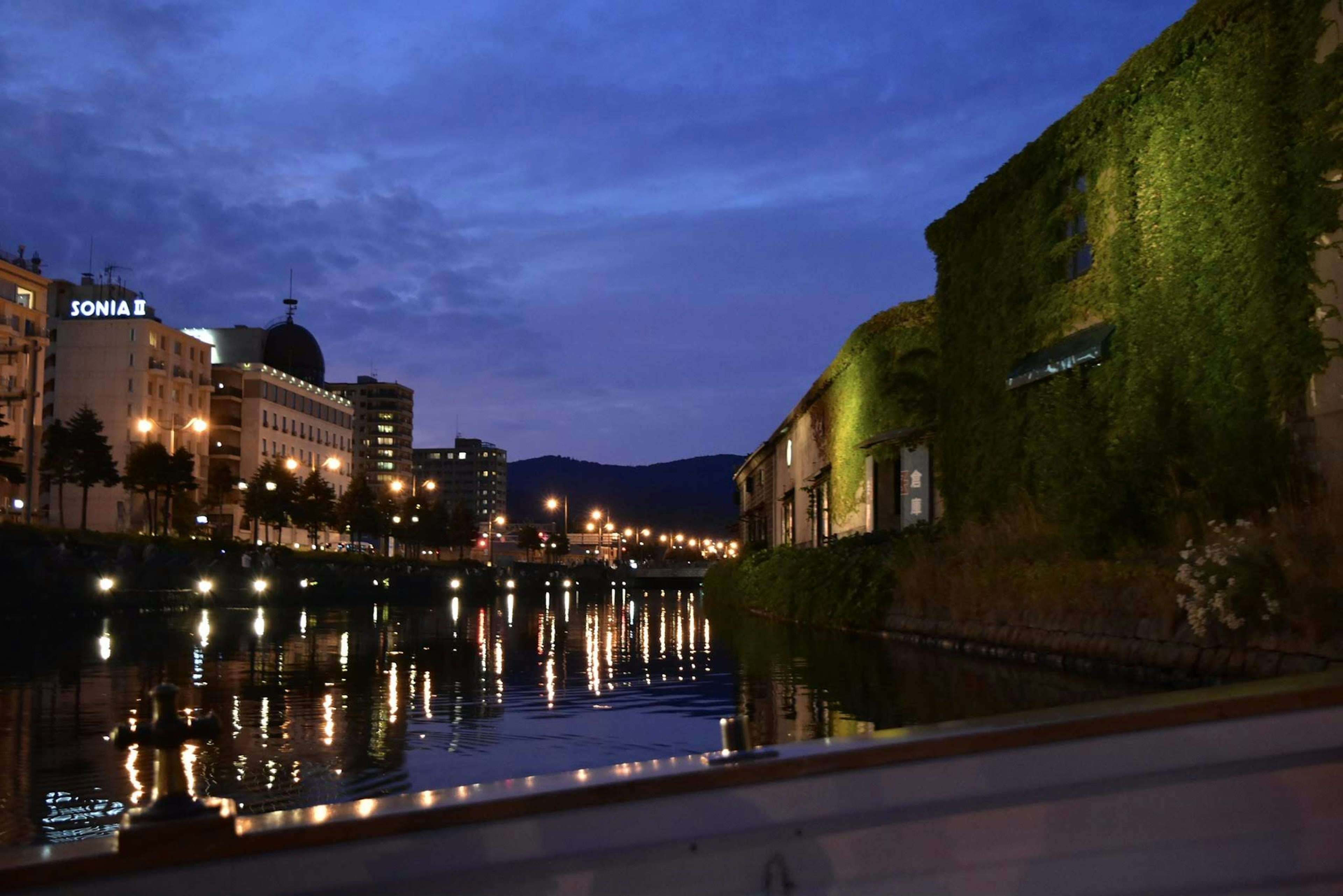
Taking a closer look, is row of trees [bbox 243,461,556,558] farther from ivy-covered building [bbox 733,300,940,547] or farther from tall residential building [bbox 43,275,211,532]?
ivy-covered building [bbox 733,300,940,547]

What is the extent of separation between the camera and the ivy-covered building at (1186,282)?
14.8m

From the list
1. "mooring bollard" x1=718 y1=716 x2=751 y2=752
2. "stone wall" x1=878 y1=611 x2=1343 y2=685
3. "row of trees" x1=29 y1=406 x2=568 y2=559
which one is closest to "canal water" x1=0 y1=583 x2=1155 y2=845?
"stone wall" x1=878 y1=611 x2=1343 y2=685

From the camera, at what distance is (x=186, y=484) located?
242 feet

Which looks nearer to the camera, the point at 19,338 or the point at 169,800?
the point at 169,800

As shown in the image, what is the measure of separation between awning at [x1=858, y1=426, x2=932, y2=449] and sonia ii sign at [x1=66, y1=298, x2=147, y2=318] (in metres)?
74.8

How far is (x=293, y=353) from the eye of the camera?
12688 centimetres

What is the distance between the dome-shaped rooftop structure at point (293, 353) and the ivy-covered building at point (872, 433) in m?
86.4

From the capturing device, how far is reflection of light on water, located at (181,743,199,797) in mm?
8031

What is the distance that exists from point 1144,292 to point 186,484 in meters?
65.5

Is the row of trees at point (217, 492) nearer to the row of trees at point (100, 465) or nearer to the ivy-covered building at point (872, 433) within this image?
the row of trees at point (100, 465)

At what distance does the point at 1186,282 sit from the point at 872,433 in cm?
1977

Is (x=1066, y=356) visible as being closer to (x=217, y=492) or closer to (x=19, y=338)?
(x=19, y=338)

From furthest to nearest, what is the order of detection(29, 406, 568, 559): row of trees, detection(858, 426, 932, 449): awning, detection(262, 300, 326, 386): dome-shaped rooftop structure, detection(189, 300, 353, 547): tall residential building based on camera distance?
1. detection(262, 300, 326, 386): dome-shaped rooftop structure
2. detection(189, 300, 353, 547): tall residential building
3. detection(29, 406, 568, 559): row of trees
4. detection(858, 426, 932, 449): awning


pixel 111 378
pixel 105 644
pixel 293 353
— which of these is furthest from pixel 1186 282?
pixel 293 353
